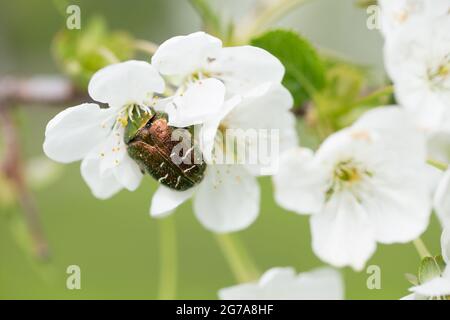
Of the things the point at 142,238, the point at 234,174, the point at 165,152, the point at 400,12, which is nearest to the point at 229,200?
the point at 234,174

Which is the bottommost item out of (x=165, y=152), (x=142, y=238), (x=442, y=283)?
(x=442, y=283)

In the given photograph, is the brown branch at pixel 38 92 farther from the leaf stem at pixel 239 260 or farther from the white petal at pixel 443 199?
the white petal at pixel 443 199

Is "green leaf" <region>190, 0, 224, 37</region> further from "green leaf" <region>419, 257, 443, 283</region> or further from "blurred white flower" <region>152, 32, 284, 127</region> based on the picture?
"green leaf" <region>419, 257, 443, 283</region>

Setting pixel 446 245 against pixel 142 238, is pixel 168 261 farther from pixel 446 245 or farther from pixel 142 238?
pixel 142 238

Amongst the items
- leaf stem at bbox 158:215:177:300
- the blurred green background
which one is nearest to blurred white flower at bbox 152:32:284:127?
leaf stem at bbox 158:215:177:300

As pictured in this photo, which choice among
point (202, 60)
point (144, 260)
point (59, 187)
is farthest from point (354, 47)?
point (202, 60)

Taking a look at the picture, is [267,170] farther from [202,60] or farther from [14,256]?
[14,256]
